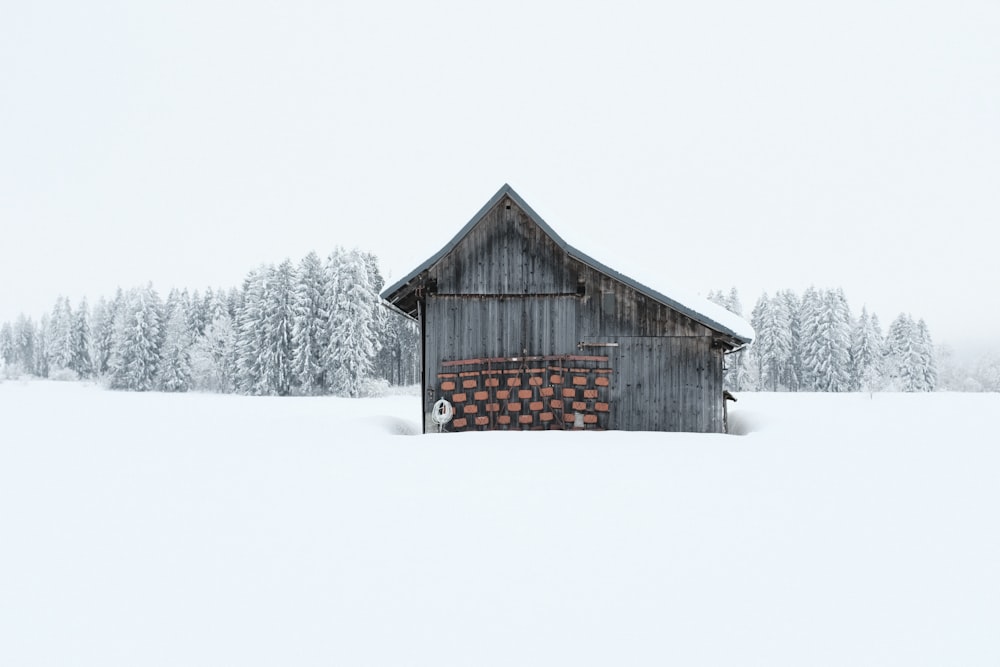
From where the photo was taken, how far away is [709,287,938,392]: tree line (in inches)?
2339

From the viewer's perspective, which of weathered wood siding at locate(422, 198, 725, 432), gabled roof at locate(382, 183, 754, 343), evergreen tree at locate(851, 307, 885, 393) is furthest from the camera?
evergreen tree at locate(851, 307, 885, 393)

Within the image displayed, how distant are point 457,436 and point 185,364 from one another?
5378 centimetres

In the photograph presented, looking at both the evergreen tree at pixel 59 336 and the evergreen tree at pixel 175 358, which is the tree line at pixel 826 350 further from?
the evergreen tree at pixel 59 336

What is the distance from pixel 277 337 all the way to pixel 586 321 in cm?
4063

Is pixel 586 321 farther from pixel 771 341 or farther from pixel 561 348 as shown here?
pixel 771 341

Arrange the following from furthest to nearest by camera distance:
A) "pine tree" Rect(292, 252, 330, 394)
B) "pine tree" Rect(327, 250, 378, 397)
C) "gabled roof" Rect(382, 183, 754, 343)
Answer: "pine tree" Rect(292, 252, 330, 394) → "pine tree" Rect(327, 250, 378, 397) → "gabled roof" Rect(382, 183, 754, 343)

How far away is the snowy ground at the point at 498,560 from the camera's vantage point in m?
4.50

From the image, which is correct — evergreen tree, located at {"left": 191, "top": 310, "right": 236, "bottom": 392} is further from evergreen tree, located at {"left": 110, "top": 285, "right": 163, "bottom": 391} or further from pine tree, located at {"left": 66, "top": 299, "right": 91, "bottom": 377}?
pine tree, located at {"left": 66, "top": 299, "right": 91, "bottom": 377}

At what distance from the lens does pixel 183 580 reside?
5645 millimetres

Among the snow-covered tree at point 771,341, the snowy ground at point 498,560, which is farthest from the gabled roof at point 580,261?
the snow-covered tree at point 771,341

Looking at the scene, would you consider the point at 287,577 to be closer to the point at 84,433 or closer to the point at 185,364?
the point at 84,433

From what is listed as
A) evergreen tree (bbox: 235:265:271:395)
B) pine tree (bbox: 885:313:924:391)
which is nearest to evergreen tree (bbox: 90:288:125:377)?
evergreen tree (bbox: 235:265:271:395)

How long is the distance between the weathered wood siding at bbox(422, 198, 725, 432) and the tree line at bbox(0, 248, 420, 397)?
33.9m

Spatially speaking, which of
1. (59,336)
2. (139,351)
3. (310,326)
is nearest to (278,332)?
(310,326)
